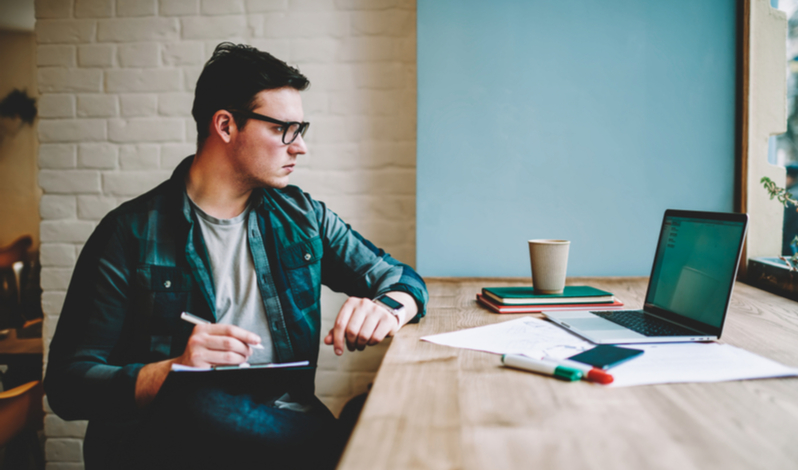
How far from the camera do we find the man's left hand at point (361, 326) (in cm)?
87

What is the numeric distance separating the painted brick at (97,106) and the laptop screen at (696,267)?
182cm

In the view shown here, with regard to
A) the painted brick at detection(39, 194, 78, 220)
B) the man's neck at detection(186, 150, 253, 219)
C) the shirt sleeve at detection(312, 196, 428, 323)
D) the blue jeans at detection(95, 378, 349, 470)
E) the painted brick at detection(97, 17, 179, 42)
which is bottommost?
the blue jeans at detection(95, 378, 349, 470)

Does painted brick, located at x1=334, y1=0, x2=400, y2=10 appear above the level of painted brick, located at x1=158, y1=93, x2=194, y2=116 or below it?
above

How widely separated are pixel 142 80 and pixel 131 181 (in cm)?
37

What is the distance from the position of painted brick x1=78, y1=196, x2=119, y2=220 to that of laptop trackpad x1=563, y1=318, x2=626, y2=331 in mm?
1634

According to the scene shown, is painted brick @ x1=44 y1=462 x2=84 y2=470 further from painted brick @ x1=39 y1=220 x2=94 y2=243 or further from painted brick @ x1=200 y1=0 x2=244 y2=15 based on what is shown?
painted brick @ x1=200 y1=0 x2=244 y2=15

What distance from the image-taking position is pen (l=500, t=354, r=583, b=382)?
0.62 meters

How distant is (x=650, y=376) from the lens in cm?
62

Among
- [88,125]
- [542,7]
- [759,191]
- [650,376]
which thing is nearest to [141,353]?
[650,376]

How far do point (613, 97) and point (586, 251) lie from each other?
47cm

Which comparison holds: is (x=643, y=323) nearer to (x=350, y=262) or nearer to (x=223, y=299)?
(x=350, y=262)

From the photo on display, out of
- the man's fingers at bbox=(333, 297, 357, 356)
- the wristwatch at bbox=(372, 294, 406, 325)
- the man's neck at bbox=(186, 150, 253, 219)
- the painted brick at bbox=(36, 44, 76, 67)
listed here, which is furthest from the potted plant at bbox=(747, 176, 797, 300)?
the painted brick at bbox=(36, 44, 76, 67)

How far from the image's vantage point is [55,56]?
1764 millimetres

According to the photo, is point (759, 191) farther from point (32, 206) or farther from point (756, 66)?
point (32, 206)
